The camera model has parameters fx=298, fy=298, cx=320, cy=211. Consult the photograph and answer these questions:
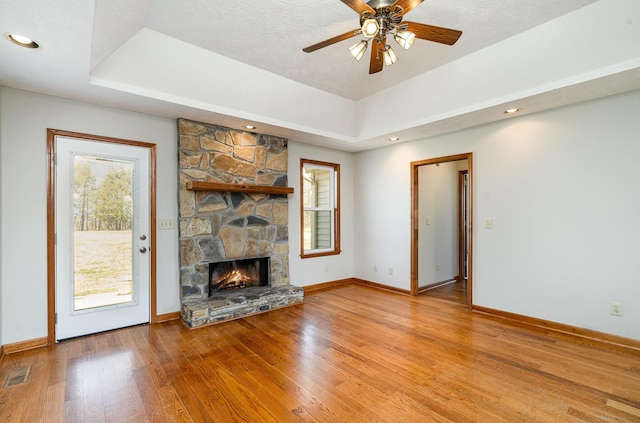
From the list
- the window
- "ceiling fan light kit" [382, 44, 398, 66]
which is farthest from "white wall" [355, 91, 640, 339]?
"ceiling fan light kit" [382, 44, 398, 66]

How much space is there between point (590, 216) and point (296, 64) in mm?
3575

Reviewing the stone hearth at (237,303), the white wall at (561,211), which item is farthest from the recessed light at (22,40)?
the white wall at (561,211)

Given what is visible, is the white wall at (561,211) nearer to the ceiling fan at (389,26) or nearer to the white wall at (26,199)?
the ceiling fan at (389,26)

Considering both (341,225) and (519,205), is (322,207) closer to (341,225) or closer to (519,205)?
(341,225)

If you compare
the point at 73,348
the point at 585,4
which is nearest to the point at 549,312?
the point at 585,4

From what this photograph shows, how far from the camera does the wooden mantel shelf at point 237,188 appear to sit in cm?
360

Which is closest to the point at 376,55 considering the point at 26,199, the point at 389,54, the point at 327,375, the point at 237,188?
the point at 389,54

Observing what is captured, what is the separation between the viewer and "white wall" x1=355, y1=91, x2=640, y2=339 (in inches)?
115

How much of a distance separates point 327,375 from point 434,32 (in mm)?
Answer: 2760

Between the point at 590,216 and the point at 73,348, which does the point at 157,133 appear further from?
the point at 590,216

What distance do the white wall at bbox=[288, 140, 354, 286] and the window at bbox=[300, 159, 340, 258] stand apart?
111 millimetres

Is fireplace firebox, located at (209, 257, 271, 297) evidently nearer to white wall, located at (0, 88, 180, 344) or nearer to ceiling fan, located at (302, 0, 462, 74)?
white wall, located at (0, 88, 180, 344)

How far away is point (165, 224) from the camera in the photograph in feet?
12.0

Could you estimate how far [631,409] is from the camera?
1978 millimetres
